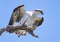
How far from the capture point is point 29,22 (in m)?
13.1

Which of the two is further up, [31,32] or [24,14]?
[24,14]

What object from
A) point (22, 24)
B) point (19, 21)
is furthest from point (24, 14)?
point (22, 24)

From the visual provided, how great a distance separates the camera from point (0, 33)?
12.6 metres

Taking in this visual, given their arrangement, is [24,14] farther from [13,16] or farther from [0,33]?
[0,33]

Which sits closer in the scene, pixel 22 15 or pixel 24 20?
pixel 24 20

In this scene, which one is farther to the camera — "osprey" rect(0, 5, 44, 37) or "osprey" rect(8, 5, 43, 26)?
"osprey" rect(8, 5, 43, 26)

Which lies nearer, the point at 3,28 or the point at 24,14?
the point at 3,28

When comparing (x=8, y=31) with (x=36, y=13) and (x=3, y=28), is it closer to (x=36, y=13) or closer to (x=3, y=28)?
(x=3, y=28)

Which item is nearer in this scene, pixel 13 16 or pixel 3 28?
pixel 3 28

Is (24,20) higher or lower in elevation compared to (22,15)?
lower

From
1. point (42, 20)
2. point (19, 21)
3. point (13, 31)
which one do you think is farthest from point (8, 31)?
point (42, 20)

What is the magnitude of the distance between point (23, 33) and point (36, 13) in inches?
47.7

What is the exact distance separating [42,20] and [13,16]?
118 centimetres

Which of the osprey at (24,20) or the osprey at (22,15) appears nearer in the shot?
the osprey at (24,20)
